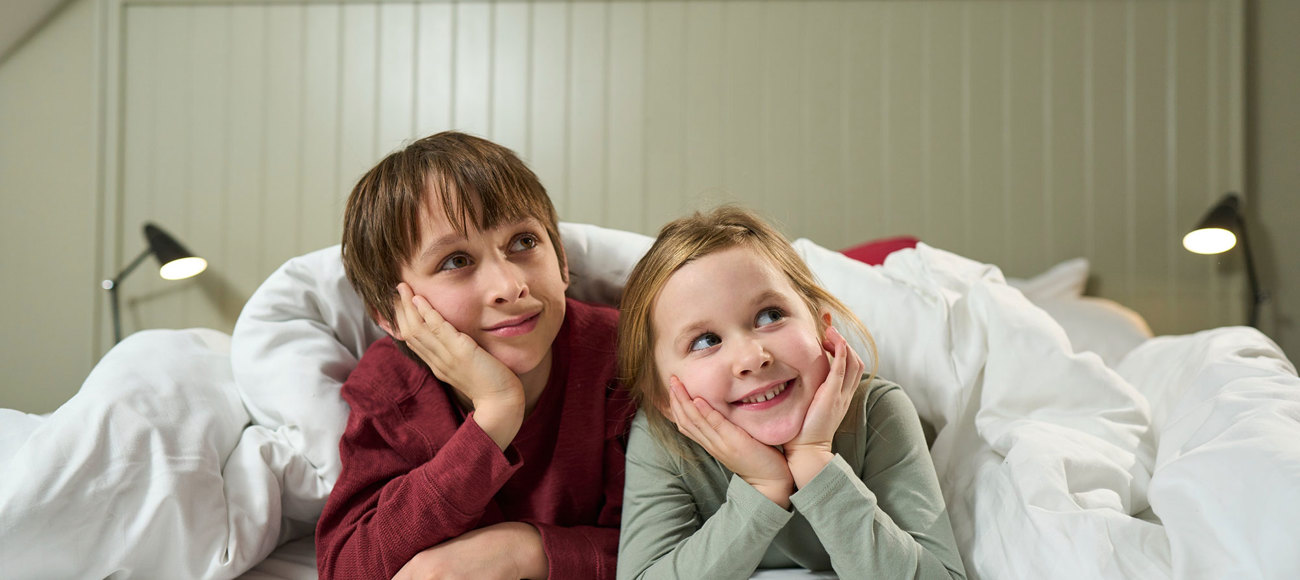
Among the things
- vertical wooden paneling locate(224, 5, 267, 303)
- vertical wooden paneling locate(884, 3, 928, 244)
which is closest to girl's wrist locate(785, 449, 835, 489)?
vertical wooden paneling locate(884, 3, 928, 244)

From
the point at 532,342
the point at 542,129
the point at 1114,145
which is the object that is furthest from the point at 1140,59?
the point at 532,342

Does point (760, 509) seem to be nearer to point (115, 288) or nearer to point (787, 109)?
point (787, 109)

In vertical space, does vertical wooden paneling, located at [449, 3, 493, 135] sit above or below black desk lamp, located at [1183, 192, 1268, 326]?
above

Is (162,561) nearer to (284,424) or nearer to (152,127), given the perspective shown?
(284,424)

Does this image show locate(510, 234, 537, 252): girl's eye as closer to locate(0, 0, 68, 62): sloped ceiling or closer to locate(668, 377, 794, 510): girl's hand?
locate(668, 377, 794, 510): girl's hand

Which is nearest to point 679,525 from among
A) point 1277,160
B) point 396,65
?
point 396,65

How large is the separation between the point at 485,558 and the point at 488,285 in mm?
250

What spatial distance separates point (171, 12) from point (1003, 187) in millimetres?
2117

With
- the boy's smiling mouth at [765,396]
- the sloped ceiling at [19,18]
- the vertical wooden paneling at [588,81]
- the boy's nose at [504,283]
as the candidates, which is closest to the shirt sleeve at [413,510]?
the boy's nose at [504,283]

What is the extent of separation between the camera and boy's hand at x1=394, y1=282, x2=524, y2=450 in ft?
2.57

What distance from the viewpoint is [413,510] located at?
0.75m

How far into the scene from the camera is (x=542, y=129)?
2078mm

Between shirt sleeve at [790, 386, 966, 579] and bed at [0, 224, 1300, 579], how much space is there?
70 mm

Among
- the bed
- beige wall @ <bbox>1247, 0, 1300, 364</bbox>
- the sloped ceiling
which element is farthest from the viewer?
beige wall @ <bbox>1247, 0, 1300, 364</bbox>
